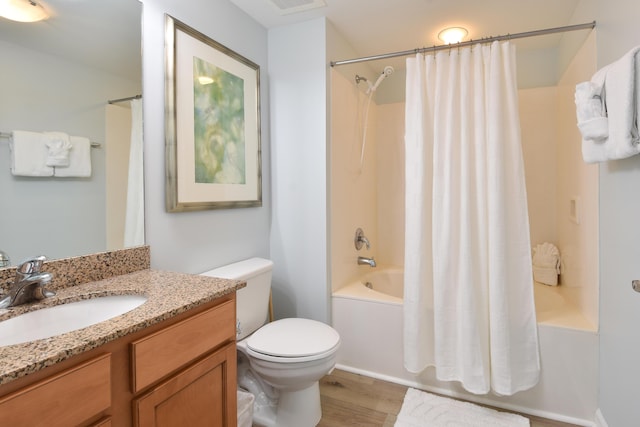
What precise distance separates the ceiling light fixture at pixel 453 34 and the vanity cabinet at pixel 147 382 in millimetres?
2270

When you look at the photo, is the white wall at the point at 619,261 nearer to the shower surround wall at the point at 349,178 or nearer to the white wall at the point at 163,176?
the shower surround wall at the point at 349,178

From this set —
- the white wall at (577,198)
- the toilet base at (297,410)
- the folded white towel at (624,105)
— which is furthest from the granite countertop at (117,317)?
the white wall at (577,198)

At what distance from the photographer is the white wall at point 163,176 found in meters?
1.50

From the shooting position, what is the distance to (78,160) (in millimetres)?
1241

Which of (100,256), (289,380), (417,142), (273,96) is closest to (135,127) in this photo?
(100,256)

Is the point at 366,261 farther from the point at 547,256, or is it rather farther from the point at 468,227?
the point at 547,256

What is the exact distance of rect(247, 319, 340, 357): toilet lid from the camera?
1540 mm

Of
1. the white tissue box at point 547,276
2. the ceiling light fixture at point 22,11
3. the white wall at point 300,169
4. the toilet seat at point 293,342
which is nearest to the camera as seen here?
the ceiling light fixture at point 22,11

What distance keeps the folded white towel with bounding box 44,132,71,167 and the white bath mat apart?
188 cm

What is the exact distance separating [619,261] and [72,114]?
2241 millimetres

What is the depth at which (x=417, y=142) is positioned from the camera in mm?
1924

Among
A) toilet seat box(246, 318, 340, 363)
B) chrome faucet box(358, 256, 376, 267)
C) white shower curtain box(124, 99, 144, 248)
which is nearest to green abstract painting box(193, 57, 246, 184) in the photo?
white shower curtain box(124, 99, 144, 248)

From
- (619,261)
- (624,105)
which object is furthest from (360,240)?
(624,105)

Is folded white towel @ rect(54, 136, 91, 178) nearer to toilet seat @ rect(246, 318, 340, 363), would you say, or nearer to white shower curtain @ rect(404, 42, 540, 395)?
toilet seat @ rect(246, 318, 340, 363)
